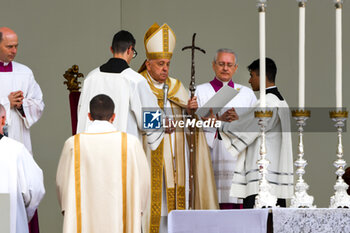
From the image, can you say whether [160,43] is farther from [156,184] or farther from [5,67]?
[5,67]

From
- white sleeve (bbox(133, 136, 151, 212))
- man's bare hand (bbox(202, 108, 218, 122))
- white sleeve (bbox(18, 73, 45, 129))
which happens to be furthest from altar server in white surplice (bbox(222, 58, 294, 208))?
white sleeve (bbox(18, 73, 45, 129))

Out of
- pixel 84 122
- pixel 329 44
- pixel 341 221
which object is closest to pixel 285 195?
pixel 84 122

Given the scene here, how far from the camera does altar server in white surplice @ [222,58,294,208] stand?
6984 millimetres

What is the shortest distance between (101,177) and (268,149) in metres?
1.85

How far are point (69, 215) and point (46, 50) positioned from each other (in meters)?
4.51

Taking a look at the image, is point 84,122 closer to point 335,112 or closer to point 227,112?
point 227,112

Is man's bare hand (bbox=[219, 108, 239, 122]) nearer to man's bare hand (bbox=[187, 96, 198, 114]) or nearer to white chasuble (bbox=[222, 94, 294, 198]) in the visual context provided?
white chasuble (bbox=[222, 94, 294, 198])

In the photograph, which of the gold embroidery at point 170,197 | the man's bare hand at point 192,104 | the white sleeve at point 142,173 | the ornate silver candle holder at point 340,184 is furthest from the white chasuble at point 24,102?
the ornate silver candle holder at point 340,184

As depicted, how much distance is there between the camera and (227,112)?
7133mm

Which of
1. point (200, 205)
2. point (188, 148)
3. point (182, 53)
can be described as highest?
point (182, 53)

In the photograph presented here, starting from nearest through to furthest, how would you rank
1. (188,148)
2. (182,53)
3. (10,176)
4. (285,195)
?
(10,176), (285,195), (188,148), (182,53)

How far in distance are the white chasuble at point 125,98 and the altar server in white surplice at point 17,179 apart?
49.3 inches

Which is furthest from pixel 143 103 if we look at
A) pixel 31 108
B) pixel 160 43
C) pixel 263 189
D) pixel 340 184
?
pixel 340 184

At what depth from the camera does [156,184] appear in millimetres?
7410
